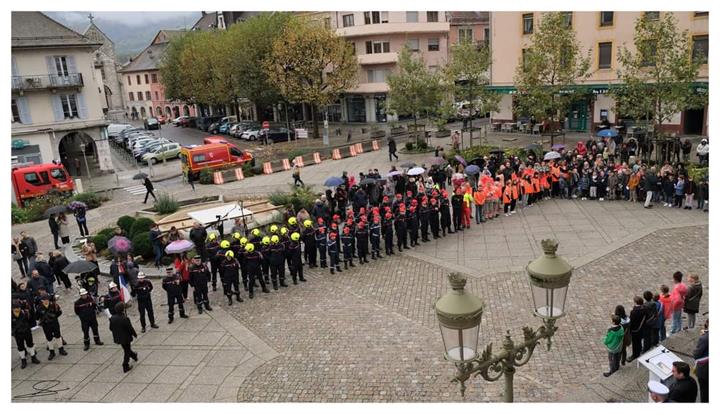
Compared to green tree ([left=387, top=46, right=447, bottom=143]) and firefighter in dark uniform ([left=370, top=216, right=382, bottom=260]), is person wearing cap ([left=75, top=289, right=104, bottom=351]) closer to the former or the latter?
firefighter in dark uniform ([left=370, top=216, right=382, bottom=260])

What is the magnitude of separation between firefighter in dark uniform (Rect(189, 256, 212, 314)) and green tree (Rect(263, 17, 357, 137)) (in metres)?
29.8

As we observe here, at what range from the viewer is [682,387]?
26.1 ft

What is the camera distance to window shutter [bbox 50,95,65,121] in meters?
37.0

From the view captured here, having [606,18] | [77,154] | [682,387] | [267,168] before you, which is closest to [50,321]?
[682,387]

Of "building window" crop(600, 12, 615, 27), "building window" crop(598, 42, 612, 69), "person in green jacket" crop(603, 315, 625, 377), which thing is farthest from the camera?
"building window" crop(598, 42, 612, 69)

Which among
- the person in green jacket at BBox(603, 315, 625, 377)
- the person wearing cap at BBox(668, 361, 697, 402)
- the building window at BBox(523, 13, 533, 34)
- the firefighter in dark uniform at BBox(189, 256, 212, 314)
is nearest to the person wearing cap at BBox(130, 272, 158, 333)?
the firefighter in dark uniform at BBox(189, 256, 212, 314)

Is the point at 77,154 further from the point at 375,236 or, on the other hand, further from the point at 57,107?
the point at 375,236

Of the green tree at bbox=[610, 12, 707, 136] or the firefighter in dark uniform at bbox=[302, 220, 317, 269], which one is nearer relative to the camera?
the firefighter in dark uniform at bbox=[302, 220, 317, 269]

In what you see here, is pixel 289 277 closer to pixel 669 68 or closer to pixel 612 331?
pixel 612 331

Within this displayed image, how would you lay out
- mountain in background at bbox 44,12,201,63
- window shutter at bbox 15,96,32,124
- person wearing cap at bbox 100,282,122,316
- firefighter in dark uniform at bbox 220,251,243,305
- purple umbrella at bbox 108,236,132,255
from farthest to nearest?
mountain in background at bbox 44,12,201,63, window shutter at bbox 15,96,32,124, purple umbrella at bbox 108,236,132,255, firefighter in dark uniform at bbox 220,251,243,305, person wearing cap at bbox 100,282,122,316

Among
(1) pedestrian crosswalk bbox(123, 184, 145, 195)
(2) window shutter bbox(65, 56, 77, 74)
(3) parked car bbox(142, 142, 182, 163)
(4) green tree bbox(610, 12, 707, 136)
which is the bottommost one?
(1) pedestrian crosswalk bbox(123, 184, 145, 195)

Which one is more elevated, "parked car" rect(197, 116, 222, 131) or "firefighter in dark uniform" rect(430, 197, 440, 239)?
"parked car" rect(197, 116, 222, 131)

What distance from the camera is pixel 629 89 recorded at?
2636 cm

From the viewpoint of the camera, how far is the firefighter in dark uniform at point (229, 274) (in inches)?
596
